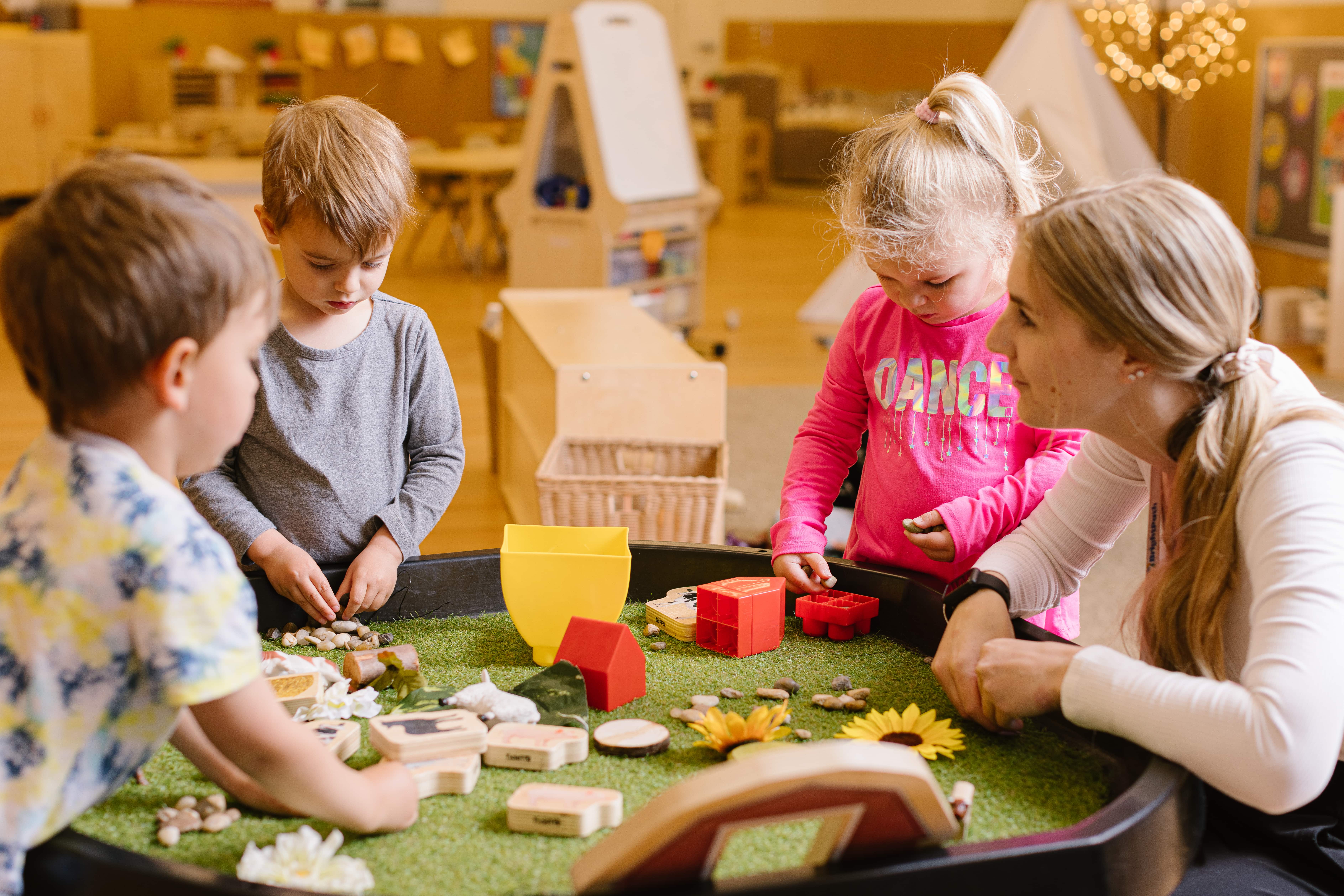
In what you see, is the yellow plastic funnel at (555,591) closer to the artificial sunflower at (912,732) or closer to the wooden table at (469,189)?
the artificial sunflower at (912,732)

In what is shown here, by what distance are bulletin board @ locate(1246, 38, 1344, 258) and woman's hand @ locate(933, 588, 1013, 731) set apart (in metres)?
4.37

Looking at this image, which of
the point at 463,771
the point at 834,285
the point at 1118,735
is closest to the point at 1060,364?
the point at 1118,735

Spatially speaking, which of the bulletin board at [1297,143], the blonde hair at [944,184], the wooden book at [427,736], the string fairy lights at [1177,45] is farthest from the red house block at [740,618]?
the string fairy lights at [1177,45]

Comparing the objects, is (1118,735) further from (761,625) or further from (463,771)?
(463,771)

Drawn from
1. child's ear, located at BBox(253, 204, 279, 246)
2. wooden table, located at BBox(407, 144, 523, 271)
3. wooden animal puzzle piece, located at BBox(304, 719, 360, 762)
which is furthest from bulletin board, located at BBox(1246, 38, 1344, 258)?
wooden animal puzzle piece, located at BBox(304, 719, 360, 762)

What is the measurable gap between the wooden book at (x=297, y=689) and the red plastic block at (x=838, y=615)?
437 mm

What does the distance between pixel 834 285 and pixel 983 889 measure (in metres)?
4.91

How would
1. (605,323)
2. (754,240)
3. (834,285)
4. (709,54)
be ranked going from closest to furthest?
(605,323), (834,285), (754,240), (709,54)

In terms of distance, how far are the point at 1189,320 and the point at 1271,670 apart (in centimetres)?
25

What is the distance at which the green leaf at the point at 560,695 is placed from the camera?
2.91 ft

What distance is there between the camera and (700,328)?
5.14 meters

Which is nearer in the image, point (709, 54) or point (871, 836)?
point (871, 836)

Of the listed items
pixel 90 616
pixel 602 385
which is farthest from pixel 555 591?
pixel 602 385

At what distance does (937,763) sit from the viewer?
84 cm
